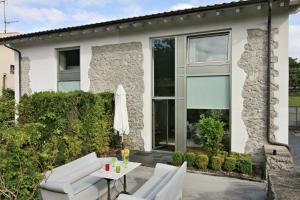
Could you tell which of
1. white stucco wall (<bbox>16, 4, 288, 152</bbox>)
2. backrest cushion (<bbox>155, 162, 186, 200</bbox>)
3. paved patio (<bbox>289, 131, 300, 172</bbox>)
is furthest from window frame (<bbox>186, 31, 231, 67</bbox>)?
backrest cushion (<bbox>155, 162, 186, 200</bbox>)

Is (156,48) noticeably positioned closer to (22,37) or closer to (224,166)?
(224,166)

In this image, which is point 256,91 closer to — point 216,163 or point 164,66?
point 216,163

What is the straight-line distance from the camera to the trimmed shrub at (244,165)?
307 inches

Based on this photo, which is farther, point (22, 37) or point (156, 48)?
point (22, 37)

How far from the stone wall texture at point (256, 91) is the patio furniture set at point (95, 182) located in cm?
411

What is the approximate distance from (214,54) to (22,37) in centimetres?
905

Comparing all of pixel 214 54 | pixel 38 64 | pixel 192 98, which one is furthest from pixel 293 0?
pixel 38 64

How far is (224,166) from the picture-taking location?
809cm

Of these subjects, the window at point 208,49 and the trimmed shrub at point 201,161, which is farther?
the window at point 208,49

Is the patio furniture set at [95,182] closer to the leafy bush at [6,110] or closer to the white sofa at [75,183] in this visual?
the white sofa at [75,183]

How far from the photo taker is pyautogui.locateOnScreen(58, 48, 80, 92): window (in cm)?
1230

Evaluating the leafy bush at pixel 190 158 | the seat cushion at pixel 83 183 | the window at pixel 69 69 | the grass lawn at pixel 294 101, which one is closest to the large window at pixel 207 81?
the leafy bush at pixel 190 158

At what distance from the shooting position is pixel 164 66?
1036cm

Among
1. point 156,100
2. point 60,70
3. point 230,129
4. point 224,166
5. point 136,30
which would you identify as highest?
point 136,30
